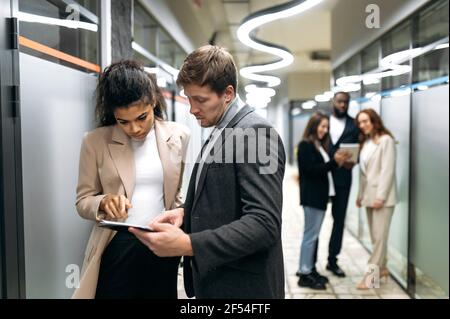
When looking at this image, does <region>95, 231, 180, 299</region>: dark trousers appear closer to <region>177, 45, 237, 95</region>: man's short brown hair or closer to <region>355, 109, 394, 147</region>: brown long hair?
<region>177, 45, 237, 95</region>: man's short brown hair

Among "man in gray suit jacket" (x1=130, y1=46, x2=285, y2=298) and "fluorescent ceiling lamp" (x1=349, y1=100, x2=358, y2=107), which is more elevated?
"fluorescent ceiling lamp" (x1=349, y1=100, x2=358, y2=107)

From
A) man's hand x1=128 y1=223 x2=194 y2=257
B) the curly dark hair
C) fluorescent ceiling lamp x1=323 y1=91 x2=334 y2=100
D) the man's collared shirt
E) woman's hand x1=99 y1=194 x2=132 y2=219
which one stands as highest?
fluorescent ceiling lamp x1=323 y1=91 x2=334 y2=100

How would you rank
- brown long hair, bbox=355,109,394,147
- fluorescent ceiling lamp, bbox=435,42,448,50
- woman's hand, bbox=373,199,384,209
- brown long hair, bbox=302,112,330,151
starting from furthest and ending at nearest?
woman's hand, bbox=373,199,384,209 < fluorescent ceiling lamp, bbox=435,42,448,50 < brown long hair, bbox=355,109,394,147 < brown long hair, bbox=302,112,330,151

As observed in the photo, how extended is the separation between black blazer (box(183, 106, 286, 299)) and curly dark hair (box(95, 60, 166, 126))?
0.18m

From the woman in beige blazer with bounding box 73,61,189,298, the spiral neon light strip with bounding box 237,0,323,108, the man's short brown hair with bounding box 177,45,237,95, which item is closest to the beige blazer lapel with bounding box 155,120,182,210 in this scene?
the woman in beige blazer with bounding box 73,61,189,298

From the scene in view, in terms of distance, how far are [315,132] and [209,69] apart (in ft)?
3.63

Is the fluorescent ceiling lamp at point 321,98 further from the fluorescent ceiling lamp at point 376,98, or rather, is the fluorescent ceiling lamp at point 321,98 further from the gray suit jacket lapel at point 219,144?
the gray suit jacket lapel at point 219,144

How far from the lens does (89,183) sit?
34.2 inches

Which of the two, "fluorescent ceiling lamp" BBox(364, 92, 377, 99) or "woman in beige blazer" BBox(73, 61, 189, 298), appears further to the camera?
"fluorescent ceiling lamp" BBox(364, 92, 377, 99)

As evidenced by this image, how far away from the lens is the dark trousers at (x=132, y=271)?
2.92 ft

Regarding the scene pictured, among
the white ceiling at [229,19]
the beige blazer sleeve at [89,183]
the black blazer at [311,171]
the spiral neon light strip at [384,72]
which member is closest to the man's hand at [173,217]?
the beige blazer sleeve at [89,183]

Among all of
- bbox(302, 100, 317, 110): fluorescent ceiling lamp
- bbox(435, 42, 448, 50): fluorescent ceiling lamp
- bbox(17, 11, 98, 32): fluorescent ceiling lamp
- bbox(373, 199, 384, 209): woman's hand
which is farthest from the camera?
bbox(373, 199, 384, 209): woman's hand

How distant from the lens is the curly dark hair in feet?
2.73
